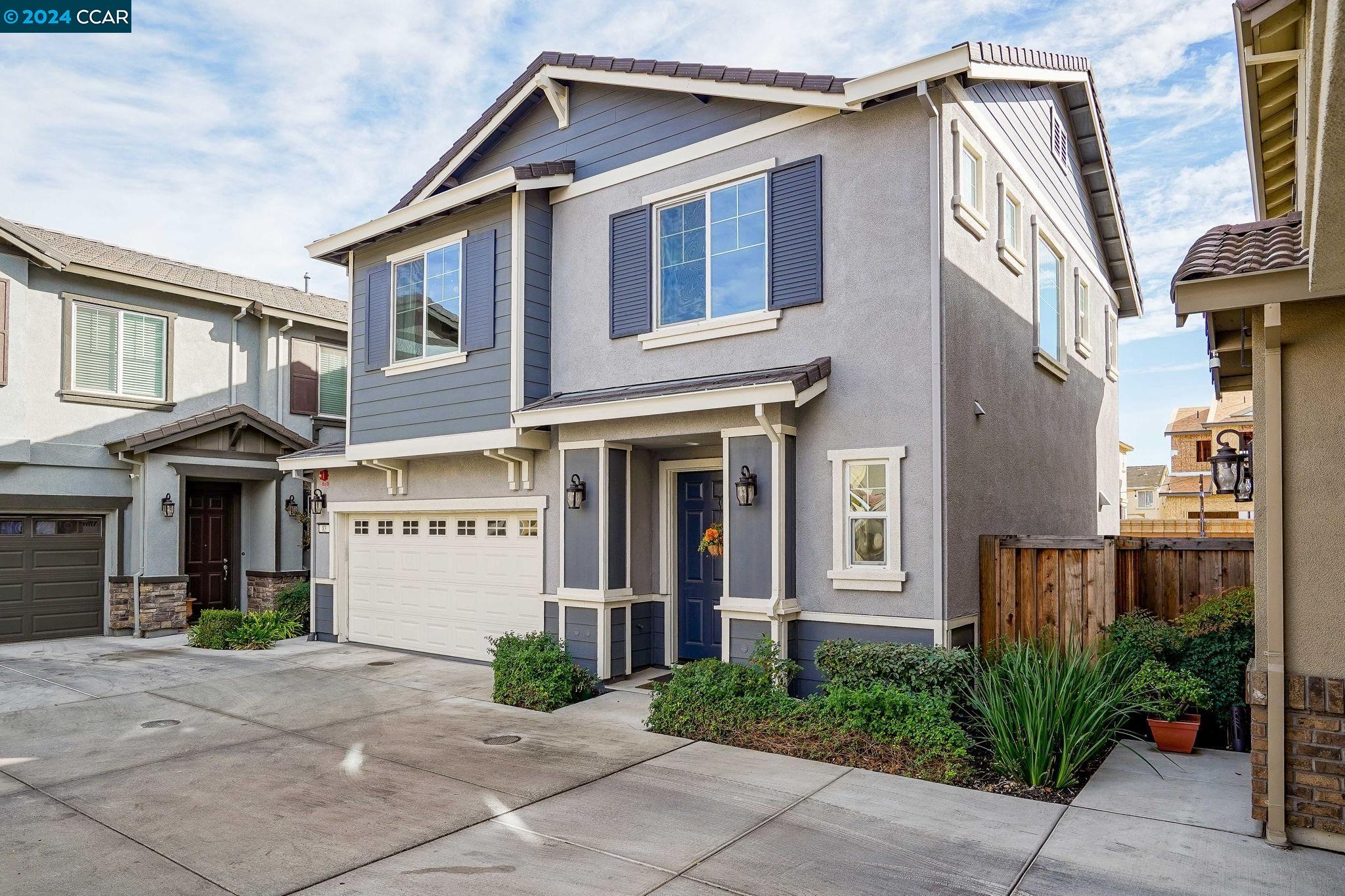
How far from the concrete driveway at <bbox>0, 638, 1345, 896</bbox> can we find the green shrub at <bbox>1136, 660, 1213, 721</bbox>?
0.63 meters

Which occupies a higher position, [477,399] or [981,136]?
[981,136]

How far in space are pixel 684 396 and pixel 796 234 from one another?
1.90 metres

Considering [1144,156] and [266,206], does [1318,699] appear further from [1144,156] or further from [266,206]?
[266,206]

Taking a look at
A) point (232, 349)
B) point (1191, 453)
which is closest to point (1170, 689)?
point (232, 349)

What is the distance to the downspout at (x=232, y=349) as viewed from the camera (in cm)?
1581

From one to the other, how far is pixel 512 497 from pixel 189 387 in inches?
329

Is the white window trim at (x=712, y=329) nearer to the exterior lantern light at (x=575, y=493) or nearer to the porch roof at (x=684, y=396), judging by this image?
the porch roof at (x=684, y=396)

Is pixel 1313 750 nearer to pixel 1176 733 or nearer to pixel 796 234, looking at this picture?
pixel 1176 733

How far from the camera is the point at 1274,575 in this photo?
4992 mm

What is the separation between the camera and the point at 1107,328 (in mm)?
14586

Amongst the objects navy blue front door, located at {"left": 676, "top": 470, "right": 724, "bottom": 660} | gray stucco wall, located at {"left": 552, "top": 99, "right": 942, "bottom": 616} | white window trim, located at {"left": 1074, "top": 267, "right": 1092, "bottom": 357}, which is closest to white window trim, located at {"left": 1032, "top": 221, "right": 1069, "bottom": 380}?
white window trim, located at {"left": 1074, "top": 267, "right": 1092, "bottom": 357}

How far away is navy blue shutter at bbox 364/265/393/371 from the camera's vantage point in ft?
37.4

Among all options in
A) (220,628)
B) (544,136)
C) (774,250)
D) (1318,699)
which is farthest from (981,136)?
(220,628)

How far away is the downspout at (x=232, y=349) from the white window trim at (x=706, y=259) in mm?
10083
